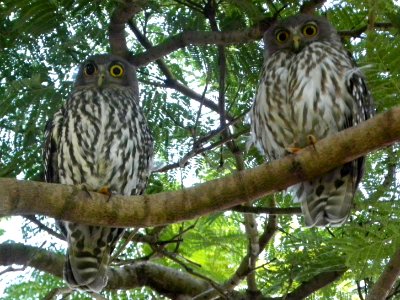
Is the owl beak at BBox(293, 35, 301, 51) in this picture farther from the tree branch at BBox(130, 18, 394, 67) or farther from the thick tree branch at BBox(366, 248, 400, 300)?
the thick tree branch at BBox(366, 248, 400, 300)

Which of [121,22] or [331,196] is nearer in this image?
[331,196]

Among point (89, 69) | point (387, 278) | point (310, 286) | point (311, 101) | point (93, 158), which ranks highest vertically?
point (89, 69)

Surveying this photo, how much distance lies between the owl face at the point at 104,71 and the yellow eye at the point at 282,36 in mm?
959

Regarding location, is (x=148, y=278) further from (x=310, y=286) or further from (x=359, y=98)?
(x=359, y=98)

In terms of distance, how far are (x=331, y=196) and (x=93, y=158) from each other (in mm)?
1354

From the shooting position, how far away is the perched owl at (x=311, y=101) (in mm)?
3891

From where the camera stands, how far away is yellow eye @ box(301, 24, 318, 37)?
167 inches

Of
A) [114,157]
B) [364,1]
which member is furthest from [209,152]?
[364,1]

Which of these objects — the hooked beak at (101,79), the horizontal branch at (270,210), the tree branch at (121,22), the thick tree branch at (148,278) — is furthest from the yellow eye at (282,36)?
the thick tree branch at (148,278)

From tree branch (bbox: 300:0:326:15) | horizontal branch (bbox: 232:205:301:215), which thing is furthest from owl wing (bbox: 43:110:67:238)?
tree branch (bbox: 300:0:326:15)

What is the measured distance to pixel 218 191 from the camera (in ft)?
10.3

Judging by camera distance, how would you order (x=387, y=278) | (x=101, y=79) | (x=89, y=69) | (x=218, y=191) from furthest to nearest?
(x=101, y=79), (x=89, y=69), (x=387, y=278), (x=218, y=191)

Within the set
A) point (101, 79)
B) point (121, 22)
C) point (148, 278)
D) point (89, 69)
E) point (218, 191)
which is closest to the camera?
point (218, 191)

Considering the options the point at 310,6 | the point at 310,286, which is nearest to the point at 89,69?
the point at 310,6
